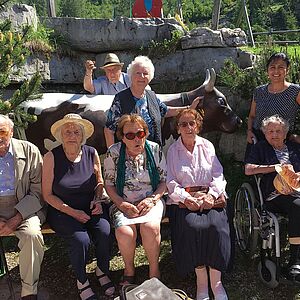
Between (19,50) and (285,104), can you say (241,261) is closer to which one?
(285,104)

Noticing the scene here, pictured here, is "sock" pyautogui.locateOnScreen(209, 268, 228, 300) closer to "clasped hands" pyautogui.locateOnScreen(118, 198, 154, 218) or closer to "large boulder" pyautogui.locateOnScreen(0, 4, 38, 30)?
"clasped hands" pyautogui.locateOnScreen(118, 198, 154, 218)

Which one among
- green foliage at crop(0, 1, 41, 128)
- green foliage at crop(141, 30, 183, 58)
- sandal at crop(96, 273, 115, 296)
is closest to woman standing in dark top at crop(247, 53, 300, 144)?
sandal at crop(96, 273, 115, 296)

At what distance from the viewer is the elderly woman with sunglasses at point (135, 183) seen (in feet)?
11.2

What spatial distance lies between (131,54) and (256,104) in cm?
333

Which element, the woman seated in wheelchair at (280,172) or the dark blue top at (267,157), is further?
the dark blue top at (267,157)

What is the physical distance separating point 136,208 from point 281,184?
1176 mm

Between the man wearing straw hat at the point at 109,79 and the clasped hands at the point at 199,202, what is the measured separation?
2.12m

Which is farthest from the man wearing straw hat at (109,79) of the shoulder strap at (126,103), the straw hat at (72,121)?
the straw hat at (72,121)

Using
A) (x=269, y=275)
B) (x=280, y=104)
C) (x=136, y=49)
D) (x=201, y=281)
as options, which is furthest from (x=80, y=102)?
(x=269, y=275)

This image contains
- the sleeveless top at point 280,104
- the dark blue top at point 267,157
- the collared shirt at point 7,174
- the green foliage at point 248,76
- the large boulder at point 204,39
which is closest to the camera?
the collared shirt at point 7,174

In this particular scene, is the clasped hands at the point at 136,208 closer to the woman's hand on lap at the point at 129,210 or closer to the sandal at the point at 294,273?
the woman's hand on lap at the point at 129,210

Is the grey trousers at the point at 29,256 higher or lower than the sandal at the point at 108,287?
higher

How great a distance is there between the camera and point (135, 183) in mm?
3600

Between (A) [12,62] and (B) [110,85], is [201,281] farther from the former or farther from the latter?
(B) [110,85]
